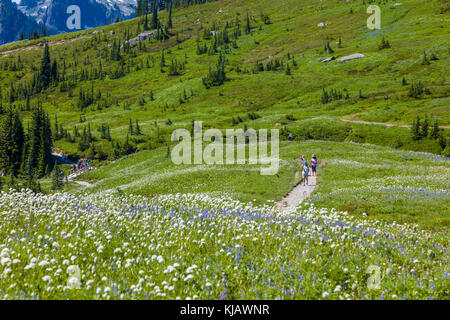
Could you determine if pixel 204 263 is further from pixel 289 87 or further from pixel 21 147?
pixel 289 87

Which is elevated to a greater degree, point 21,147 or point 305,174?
point 21,147

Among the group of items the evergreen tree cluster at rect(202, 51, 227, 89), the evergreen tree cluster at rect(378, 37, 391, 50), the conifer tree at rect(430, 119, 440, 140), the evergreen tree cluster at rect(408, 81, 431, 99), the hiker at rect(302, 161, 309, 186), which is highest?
the evergreen tree cluster at rect(378, 37, 391, 50)

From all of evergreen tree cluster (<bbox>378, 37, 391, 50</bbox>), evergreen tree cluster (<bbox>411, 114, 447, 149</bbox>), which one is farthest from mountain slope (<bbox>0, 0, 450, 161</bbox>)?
evergreen tree cluster (<bbox>378, 37, 391, 50</bbox>)

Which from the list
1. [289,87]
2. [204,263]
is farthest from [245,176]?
[289,87]

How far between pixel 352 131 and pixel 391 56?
8051cm

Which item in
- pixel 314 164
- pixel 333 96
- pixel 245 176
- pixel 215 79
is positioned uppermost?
pixel 215 79

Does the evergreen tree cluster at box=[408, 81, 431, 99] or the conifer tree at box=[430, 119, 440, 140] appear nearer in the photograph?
the conifer tree at box=[430, 119, 440, 140]

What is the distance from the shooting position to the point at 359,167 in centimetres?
3344

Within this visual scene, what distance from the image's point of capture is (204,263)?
6.30 meters

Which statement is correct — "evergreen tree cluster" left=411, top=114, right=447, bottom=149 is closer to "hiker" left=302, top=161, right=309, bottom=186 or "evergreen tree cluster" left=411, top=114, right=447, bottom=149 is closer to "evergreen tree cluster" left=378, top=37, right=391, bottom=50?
"hiker" left=302, top=161, right=309, bottom=186

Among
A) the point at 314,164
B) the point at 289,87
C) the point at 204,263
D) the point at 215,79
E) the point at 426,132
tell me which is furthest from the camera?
the point at 215,79

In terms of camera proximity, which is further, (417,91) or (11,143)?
(417,91)

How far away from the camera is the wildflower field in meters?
5.14
